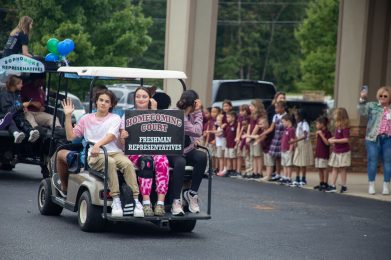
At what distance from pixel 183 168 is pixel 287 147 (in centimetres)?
859

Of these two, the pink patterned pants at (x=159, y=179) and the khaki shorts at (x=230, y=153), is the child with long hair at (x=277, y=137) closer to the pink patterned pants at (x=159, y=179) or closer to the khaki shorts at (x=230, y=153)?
the khaki shorts at (x=230, y=153)

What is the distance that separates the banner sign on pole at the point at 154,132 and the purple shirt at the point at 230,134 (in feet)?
34.3

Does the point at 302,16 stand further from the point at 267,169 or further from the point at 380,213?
the point at 380,213

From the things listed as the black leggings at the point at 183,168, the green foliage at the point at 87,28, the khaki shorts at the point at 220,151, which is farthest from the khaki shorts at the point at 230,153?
the green foliage at the point at 87,28

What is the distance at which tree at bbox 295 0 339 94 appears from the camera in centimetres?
5362

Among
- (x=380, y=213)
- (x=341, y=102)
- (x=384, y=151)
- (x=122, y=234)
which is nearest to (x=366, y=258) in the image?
(x=122, y=234)

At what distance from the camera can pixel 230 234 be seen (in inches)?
503

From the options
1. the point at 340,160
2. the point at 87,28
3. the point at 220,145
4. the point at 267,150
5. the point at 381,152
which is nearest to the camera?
the point at 381,152

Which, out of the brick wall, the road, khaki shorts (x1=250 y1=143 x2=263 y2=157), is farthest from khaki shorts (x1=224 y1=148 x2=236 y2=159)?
the road

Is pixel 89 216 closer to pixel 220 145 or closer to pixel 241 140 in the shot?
pixel 241 140

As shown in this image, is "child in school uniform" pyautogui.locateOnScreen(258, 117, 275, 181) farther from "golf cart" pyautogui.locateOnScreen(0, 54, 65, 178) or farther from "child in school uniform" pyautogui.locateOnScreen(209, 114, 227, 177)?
"golf cart" pyautogui.locateOnScreen(0, 54, 65, 178)

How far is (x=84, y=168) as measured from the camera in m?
12.8

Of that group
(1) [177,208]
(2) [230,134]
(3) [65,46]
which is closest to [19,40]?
(3) [65,46]

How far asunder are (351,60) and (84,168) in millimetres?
13390
